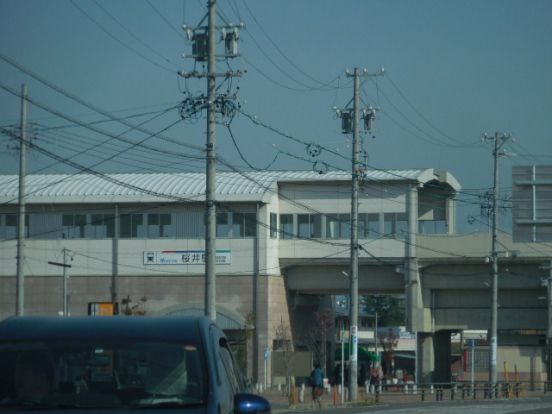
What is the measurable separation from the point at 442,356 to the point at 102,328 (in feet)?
223

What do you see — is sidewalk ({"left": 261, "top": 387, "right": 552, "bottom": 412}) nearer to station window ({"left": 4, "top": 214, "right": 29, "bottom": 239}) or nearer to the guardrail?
the guardrail

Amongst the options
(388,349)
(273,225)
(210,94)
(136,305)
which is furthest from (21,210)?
(388,349)

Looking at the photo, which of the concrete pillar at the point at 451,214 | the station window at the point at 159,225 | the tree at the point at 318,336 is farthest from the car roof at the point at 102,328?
the tree at the point at 318,336

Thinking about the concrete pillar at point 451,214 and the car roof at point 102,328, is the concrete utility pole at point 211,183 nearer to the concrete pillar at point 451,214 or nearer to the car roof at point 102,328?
the car roof at point 102,328

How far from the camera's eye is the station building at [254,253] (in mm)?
65938

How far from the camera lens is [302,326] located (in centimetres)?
7331

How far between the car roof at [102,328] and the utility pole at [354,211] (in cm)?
3886

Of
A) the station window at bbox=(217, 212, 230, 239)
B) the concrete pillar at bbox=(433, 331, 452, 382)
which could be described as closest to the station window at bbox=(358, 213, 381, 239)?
the station window at bbox=(217, 212, 230, 239)

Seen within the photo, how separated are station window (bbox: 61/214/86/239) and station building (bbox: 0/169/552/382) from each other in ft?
0.26

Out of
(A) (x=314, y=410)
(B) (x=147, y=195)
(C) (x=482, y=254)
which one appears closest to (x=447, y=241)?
Result: (C) (x=482, y=254)

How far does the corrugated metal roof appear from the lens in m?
66.0

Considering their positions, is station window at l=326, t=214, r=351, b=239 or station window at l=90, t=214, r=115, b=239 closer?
station window at l=90, t=214, r=115, b=239

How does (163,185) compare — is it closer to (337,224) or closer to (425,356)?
(337,224)

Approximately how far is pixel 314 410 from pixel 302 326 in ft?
105
